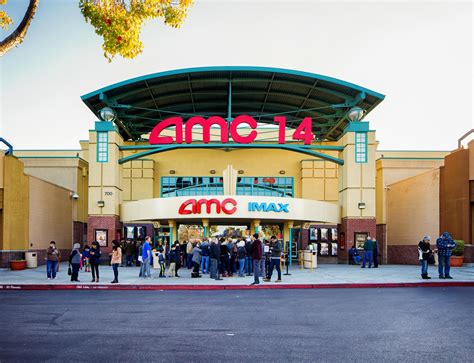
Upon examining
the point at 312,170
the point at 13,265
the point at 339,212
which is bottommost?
the point at 13,265

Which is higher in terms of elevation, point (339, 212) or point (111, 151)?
point (111, 151)

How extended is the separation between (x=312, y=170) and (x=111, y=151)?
581 inches

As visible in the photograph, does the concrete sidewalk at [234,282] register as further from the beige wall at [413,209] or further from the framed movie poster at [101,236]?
the beige wall at [413,209]

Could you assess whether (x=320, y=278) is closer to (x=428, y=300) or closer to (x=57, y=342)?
(x=428, y=300)

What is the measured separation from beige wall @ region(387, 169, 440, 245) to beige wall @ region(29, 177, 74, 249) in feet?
73.0

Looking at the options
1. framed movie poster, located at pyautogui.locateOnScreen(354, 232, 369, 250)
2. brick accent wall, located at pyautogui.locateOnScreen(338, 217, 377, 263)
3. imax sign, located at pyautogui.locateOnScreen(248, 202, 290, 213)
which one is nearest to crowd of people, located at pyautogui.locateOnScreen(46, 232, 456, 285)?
imax sign, located at pyautogui.locateOnScreen(248, 202, 290, 213)

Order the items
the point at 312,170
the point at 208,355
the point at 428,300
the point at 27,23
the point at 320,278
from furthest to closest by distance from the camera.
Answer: the point at 312,170
the point at 320,278
the point at 428,300
the point at 27,23
the point at 208,355

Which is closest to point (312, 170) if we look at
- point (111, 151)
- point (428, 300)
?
point (111, 151)

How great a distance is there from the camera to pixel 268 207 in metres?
32.7

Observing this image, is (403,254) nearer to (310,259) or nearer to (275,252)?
(310,259)

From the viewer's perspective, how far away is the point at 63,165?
41.9 m

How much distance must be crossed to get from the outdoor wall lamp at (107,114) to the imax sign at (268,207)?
10.2 metres

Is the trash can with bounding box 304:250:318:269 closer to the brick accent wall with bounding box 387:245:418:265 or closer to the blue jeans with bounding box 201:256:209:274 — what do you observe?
the blue jeans with bounding box 201:256:209:274

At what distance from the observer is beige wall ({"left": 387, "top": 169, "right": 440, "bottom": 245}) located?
34.0 m
